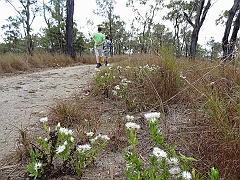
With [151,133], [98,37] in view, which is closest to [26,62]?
[98,37]

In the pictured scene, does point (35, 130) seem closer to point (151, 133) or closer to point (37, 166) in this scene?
point (37, 166)

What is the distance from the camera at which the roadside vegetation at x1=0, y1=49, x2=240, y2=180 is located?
785mm

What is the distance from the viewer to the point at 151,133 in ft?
2.43

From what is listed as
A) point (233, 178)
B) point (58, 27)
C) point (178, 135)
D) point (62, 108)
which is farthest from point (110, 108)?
point (58, 27)

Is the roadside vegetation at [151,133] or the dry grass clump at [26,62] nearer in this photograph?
the roadside vegetation at [151,133]

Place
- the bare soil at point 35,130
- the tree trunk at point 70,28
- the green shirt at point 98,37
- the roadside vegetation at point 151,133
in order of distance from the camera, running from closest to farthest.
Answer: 1. the roadside vegetation at point 151,133
2. the bare soil at point 35,130
3. the green shirt at point 98,37
4. the tree trunk at point 70,28

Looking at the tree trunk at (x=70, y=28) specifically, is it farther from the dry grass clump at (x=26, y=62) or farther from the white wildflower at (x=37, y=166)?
the white wildflower at (x=37, y=166)

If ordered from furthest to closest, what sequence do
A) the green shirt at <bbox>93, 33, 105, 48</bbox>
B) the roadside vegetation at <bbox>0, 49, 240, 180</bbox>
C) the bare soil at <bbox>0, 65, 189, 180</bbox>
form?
the green shirt at <bbox>93, 33, 105, 48</bbox>, the bare soil at <bbox>0, 65, 189, 180</bbox>, the roadside vegetation at <bbox>0, 49, 240, 180</bbox>

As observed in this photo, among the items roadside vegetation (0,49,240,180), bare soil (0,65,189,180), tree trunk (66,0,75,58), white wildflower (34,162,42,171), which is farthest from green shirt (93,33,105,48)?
white wildflower (34,162,42,171)

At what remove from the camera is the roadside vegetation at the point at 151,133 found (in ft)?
2.57

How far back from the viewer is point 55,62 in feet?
25.8

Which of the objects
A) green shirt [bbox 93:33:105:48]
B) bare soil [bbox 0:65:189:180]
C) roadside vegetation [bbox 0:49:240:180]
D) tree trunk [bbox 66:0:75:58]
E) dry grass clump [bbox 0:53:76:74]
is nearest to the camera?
roadside vegetation [bbox 0:49:240:180]

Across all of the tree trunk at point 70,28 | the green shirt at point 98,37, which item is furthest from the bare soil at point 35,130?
the tree trunk at point 70,28

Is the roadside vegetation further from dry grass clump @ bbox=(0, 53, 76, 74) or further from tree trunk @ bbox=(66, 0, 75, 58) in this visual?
tree trunk @ bbox=(66, 0, 75, 58)
